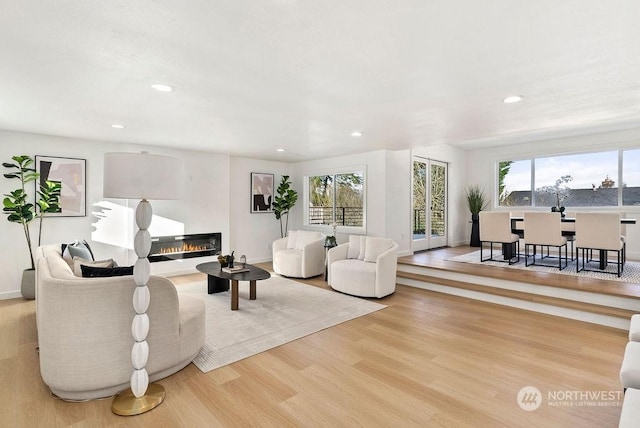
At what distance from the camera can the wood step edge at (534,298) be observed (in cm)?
360

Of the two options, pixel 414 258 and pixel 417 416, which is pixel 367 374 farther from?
pixel 414 258

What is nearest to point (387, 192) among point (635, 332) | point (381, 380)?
point (381, 380)

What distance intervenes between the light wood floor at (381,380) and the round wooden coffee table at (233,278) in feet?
4.06

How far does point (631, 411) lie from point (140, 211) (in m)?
2.81

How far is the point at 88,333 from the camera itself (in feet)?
7.10

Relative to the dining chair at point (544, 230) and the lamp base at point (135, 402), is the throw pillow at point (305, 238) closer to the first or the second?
the dining chair at point (544, 230)

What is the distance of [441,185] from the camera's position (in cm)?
767

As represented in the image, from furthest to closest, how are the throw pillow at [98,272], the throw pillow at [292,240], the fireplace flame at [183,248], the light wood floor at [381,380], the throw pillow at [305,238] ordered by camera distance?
1. the throw pillow at [292,240]
2. the throw pillow at [305,238]
3. the fireplace flame at [183,248]
4. the throw pillow at [98,272]
5. the light wood floor at [381,380]

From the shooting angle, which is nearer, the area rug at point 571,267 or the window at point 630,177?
the area rug at point 571,267

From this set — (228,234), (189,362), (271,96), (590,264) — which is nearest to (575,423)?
(189,362)

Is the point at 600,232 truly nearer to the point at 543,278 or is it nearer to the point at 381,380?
the point at 543,278

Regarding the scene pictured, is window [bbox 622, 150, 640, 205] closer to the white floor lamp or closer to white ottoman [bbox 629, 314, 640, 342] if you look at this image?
white ottoman [bbox 629, 314, 640, 342]

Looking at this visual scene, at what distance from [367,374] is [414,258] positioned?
3908mm

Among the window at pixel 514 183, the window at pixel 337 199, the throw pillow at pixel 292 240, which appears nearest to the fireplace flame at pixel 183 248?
the throw pillow at pixel 292 240
